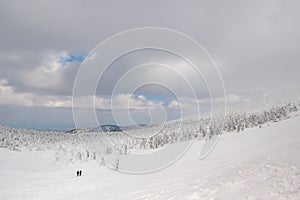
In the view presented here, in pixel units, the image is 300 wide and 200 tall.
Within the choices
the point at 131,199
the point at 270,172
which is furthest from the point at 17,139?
the point at 270,172

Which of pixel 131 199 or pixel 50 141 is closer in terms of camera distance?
pixel 131 199

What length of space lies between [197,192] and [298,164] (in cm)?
431

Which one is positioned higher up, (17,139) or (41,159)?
(17,139)

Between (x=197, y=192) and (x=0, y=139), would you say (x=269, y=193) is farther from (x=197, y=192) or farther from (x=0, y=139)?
(x=0, y=139)

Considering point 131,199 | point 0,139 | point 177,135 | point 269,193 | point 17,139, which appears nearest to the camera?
point 269,193

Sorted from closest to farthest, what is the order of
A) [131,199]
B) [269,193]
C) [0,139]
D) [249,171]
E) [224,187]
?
[269,193]
[224,187]
[249,171]
[131,199]
[0,139]

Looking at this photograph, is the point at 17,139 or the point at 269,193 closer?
the point at 269,193

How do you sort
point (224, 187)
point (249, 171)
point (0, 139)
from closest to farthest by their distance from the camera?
point (224, 187), point (249, 171), point (0, 139)

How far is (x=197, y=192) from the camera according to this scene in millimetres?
10281

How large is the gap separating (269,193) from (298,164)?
3153 mm

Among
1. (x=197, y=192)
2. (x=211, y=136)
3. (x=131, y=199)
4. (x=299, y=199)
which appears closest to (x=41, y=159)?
(x=211, y=136)

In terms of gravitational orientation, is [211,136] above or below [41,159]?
above

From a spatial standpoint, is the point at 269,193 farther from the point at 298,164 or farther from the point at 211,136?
→ the point at 211,136

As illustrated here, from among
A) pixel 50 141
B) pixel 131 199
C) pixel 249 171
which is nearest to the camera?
pixel 249 171
